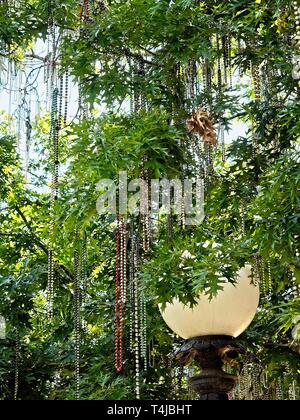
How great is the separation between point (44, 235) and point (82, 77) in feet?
2.83

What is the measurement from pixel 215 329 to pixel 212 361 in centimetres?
11

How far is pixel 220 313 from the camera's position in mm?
2826

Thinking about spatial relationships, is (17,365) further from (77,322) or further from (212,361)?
(212,361)

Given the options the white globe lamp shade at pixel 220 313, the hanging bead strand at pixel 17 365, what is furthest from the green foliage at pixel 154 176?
the white globe lamp shade at pixel 220 313

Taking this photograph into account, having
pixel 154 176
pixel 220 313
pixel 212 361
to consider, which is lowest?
pixel 212 361

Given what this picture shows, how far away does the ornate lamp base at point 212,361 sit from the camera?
9.46ft

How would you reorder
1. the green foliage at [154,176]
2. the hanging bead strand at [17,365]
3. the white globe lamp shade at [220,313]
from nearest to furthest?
the white globe lamp shade at [220,313] → the green foliage at [154,176] → the hanging bead strand at [17,365]

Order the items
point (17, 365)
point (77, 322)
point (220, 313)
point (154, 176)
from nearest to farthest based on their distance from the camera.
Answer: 1. point (220, 313)
2. point (154, 176)
3. point (77, 322)
4. point (17, 365)

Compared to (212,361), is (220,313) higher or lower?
higher

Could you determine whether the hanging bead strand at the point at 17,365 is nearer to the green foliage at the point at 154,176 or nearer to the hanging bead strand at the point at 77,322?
the green foliage at the point at 154,176

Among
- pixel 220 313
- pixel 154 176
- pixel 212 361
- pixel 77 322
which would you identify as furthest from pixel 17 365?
pixel 220 313
